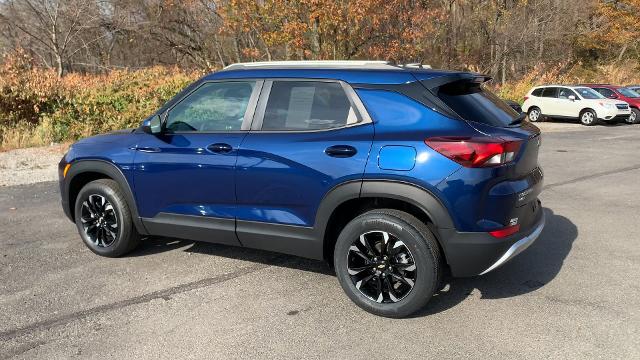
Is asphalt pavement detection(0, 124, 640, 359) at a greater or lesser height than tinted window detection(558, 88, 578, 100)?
lesser

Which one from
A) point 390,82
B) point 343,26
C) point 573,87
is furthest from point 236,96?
point 573,87

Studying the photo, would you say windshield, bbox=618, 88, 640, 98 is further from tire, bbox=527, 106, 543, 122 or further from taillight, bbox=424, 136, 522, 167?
taillight, bbox=424, 136, 522, 167

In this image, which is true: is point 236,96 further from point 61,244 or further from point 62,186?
point 61,244

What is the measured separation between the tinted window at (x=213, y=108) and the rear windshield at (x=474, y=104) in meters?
1.50

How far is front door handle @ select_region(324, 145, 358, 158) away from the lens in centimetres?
355

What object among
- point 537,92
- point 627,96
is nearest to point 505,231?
point 537,92

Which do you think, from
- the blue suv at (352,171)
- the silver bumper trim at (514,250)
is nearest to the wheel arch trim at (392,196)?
the blue suv at (352,171)

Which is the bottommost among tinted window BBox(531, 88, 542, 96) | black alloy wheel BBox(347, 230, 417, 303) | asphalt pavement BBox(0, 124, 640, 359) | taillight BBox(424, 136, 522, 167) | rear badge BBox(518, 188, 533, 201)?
asphalt pavement BBox(0, 124, 640, 359)

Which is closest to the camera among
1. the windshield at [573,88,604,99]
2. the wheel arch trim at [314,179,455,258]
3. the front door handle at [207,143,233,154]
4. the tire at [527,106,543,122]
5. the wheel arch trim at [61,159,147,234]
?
the wheel arch trim at [314,179,455,258]

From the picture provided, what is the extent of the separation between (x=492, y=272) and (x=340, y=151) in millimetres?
1806

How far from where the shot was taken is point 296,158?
3.72 meters

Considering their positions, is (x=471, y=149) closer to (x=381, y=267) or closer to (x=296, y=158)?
(x=381, y=267)

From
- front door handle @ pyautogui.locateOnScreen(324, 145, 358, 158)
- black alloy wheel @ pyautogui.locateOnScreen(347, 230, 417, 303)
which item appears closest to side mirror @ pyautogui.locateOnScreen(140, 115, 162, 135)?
front door handle @ pyautogui.locateOnScreen(324, 145, 358, 158)

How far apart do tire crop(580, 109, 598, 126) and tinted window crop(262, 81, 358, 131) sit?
1916cm
